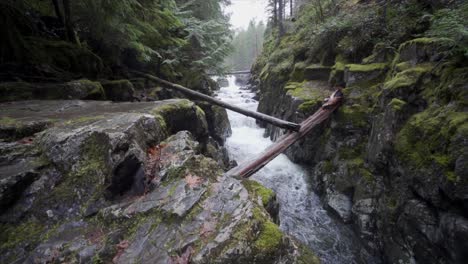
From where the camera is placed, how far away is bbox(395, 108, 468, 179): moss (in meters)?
3.70

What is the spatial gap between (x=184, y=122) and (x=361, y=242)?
5.30m

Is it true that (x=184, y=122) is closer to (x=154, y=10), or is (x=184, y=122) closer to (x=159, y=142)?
(x=159, y=142)

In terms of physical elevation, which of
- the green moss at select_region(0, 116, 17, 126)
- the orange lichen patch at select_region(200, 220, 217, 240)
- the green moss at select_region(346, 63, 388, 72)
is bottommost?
the orange lichen patch at select_region(200, 220, 217, 240)

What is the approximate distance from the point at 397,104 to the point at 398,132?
643mm

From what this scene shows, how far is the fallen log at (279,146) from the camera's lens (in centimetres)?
568

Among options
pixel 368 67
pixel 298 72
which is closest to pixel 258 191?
pixel 368 67

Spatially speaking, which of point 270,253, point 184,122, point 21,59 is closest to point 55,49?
point 21,59

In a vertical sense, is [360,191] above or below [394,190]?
below

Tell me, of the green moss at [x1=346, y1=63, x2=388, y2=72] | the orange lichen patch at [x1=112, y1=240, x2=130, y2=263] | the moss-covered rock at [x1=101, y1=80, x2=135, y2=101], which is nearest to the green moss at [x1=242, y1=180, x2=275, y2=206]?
the orange lichen patch at [x1=112, y1=240, x2=130, y2=263]

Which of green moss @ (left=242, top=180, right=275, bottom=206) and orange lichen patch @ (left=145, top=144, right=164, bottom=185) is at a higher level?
orange lichen patch @ (left=145, top=144, right=164, bottom=185)

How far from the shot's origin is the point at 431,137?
412cm

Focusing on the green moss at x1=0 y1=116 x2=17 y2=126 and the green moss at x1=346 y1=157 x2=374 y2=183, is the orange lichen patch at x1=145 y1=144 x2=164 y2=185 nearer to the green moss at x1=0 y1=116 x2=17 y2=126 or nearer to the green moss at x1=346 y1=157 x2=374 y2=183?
the green moss at x1=0 y1=116 x2=17 y2=126

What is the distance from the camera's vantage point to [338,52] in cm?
948

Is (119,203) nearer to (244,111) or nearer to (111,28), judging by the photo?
(244,111)
